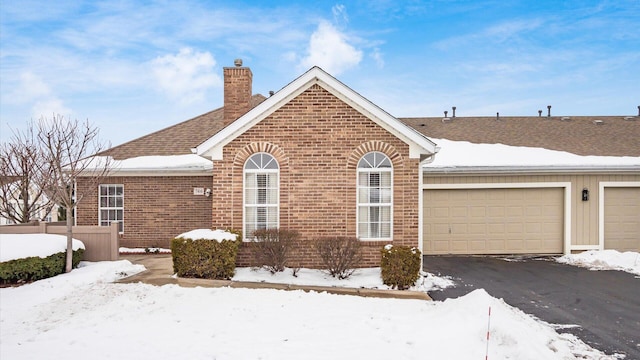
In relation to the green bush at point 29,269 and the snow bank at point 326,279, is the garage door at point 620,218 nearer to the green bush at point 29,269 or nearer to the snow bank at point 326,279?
the snow bank at point 326,279

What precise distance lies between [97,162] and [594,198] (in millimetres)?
16812

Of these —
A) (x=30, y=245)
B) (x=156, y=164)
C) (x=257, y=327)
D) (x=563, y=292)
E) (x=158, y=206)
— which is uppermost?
(x=156, y=164)

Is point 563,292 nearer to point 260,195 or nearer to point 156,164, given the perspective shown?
point 260,195

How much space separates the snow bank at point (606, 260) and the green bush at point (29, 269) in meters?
14.2

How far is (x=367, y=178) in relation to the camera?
11086 millimetres

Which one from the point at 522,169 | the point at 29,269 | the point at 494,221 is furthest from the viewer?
the point at 494,221

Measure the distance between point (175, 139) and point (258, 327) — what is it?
1195 centimetres

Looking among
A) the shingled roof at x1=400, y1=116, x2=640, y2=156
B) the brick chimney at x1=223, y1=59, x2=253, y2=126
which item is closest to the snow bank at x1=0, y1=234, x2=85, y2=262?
the brick chimney at x1=223, y1=59, x2=253, y2=126

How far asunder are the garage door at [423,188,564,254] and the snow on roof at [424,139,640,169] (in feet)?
2.96

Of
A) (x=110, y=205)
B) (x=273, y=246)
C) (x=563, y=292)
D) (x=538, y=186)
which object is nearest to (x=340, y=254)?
(x=273, y=246)

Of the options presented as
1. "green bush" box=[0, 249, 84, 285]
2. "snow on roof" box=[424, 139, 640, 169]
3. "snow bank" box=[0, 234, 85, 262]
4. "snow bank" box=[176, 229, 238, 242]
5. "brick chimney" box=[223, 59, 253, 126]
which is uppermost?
"brick chimney" box=[223, 59, 253, 126]

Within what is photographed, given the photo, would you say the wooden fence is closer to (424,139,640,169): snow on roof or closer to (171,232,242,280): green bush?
Result: (171,232,242,280): green bush

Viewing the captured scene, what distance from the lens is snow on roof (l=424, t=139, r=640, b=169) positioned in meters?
14.8

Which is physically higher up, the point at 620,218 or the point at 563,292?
the point at 620,218
